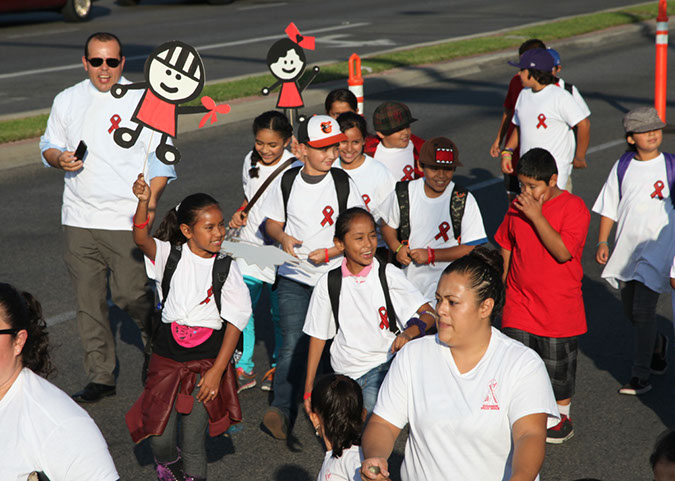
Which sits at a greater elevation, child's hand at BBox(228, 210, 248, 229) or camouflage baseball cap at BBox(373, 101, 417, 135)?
camouflage baseball cap at BBox(373, 101, 417, 135)

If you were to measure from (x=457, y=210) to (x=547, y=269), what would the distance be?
2.71ft

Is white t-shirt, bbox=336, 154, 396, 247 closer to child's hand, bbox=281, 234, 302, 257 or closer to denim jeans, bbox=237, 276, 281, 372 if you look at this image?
child's hand, bbox=281, 234, 302, 257

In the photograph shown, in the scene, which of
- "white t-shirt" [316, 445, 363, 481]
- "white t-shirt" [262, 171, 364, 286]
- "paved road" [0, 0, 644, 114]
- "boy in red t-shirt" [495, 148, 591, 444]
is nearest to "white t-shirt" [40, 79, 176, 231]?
"white t-shirt" [262, 171, 364, 286]

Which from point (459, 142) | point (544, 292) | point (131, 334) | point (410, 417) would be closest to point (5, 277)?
point (131, 334)

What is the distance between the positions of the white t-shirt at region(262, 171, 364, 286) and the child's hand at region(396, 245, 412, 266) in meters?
0.43

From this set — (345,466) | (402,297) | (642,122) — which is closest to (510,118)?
(642,122)

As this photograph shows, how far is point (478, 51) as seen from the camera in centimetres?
2072

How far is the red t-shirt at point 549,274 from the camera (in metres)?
5.58

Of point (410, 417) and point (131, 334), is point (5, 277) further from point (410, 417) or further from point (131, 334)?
point (410, 417)

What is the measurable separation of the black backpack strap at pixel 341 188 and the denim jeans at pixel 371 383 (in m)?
1.28

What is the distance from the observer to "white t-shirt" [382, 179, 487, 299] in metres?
6.16

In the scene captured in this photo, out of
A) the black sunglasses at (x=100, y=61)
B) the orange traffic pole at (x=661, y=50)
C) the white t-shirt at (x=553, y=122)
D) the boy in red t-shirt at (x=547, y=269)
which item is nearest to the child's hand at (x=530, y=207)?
the boy in red t-shirt at (x=547, y=269)

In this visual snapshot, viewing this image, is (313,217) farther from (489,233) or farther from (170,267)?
(489,233)

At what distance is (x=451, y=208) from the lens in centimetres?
620
